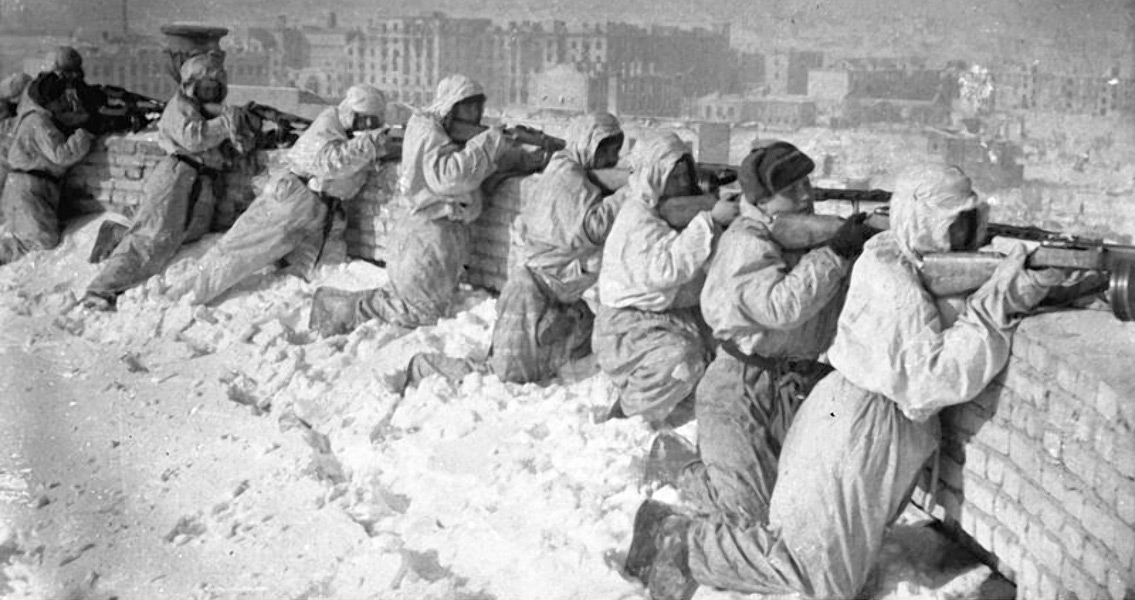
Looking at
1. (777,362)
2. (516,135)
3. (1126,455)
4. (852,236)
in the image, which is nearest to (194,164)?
(516,135)

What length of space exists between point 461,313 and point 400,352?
18.3 inches

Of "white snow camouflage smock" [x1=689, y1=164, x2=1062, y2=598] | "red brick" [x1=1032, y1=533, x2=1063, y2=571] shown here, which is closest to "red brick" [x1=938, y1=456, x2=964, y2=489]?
"white snow camouflage smock" [x1=689, y1=164, x2=1062, y2=598]

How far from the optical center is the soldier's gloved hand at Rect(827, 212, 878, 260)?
215 inches

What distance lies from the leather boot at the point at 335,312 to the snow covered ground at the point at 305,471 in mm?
113

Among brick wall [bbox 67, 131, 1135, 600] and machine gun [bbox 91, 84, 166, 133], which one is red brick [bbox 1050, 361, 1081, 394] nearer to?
brick wall [bbox 67, 131, 1135, 600]

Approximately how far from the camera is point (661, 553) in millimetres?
5184

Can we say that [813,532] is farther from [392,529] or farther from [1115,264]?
[392,529]

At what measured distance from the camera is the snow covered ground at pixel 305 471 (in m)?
5.66

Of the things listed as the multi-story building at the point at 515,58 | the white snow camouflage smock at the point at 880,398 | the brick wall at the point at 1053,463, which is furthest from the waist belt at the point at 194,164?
the brick wall at the point at 1053,463

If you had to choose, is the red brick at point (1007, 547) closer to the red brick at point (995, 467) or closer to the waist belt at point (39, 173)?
the red brick at point (995, 467)

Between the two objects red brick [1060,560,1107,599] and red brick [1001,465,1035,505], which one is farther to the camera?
red brick [1001,465,1035,505]

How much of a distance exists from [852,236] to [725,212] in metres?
0.78

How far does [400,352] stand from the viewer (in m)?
8.04

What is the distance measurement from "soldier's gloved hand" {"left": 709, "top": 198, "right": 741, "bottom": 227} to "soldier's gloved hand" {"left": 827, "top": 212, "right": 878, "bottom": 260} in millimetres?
647
